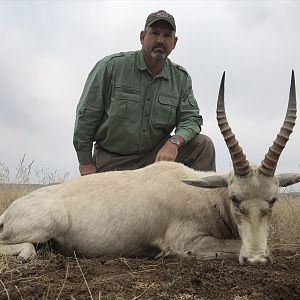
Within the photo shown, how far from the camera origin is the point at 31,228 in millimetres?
5281

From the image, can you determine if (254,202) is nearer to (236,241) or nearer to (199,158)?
(236,241)

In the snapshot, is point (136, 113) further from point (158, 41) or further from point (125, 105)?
point (158, 41)

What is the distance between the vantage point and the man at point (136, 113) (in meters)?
7.45

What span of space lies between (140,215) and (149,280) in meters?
1.57

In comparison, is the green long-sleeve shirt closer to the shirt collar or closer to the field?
the shirt collar

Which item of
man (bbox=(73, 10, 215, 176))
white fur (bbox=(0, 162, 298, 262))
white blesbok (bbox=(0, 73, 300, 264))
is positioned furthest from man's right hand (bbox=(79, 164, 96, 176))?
white fur (bbox=(0, 162, 298, 262))

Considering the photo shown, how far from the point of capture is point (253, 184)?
4680 mm

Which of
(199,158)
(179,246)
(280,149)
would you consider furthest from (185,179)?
(199,158)

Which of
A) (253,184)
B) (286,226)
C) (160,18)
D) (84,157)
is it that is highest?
(160,18)

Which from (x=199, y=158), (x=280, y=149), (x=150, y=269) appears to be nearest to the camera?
(x=150, y=269)

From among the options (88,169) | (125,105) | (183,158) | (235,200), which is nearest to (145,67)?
(125,105)

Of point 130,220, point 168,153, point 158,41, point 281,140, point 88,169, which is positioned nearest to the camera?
point 281,140

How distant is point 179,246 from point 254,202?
95cm

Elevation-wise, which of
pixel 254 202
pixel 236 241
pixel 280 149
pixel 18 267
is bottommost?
pixel 18 267
